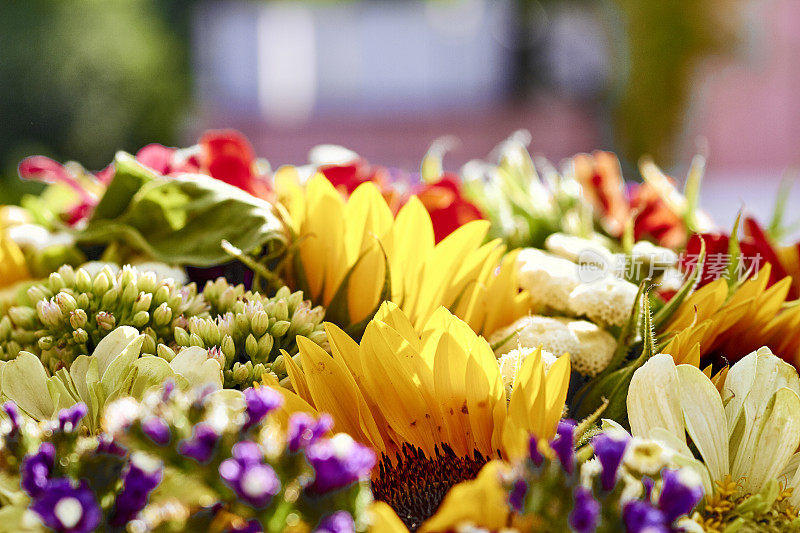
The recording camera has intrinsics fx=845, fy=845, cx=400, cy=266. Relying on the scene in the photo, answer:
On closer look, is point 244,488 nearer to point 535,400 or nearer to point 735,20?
point 535,400

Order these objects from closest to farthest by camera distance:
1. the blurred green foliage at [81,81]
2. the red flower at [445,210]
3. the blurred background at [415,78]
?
the red flower at [445,210] → the blurred background at [415,78] → the blurred green foliage at [81,81]

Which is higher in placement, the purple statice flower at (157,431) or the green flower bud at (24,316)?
the purple statice flower at (157,431)

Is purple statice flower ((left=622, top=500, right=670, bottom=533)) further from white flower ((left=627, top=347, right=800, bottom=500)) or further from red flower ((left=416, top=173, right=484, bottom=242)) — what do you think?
red flower ((left=416, top=173, right=484, bottom=242))

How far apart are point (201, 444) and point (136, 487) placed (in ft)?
0.11

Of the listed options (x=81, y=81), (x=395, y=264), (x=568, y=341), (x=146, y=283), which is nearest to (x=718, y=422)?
(x=568, y=341)

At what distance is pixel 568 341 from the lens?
1.55 ft

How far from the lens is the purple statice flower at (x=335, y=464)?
0.27 m

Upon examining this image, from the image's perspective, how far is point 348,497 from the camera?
289 millimetres

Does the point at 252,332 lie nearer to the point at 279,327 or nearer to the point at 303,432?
the point at 279,327

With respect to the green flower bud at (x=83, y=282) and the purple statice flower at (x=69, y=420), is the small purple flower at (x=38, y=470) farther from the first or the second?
the green flower bud at (x=83, y=282)

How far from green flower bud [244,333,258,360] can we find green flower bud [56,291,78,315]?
0.31 feet

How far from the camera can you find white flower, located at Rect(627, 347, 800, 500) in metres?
0.38

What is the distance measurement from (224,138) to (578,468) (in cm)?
44

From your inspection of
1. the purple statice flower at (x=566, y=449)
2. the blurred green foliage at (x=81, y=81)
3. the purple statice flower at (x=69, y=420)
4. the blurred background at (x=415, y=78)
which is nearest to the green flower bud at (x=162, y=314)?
the purple statice flower at (x=69, y=420)
